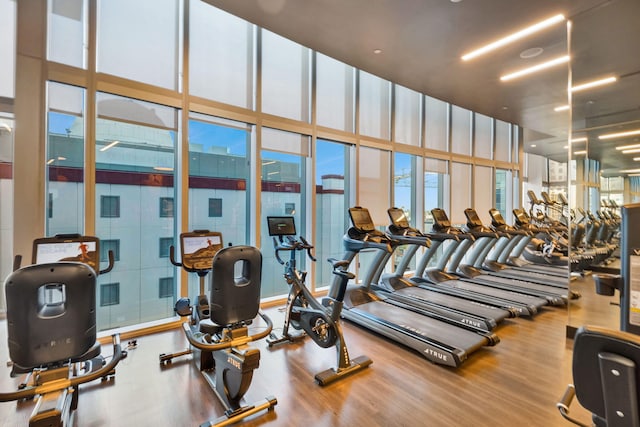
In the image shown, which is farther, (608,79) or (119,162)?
(608,79)

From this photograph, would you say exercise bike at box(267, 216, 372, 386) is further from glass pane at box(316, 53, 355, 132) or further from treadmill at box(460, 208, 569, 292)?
treadmill at box(460, 208, 569, 292)

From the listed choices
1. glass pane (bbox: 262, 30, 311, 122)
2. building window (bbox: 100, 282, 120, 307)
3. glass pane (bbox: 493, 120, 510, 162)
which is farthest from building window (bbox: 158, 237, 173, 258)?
glass pane (bbox: 493, 120, 510, 162)

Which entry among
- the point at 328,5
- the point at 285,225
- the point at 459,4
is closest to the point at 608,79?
the point at 459,4

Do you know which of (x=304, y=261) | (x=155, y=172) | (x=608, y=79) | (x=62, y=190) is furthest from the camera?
(x=304, y=261)

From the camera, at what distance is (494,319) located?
368cm

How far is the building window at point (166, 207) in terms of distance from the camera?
→ 3854 millimetres

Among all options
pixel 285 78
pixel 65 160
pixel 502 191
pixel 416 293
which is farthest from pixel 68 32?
pixel 502 191

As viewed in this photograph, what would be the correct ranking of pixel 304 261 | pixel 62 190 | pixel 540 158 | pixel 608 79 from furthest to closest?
pixel 540 158 → pixel 304 261 → pixel 608 79 → pixel 62 190

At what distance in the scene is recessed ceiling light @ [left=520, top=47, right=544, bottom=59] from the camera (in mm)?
A: 4262

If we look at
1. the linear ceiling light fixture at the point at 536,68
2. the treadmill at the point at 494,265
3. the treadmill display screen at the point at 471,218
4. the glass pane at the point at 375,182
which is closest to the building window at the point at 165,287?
the glass pane at the point at 375,182

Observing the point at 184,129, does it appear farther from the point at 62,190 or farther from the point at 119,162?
the point at 62,190

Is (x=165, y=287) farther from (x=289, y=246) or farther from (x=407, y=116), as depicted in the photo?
(x=407, y=116)

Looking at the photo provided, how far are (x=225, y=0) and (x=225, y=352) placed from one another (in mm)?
3560

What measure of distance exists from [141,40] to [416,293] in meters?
5.14
